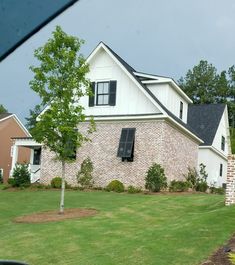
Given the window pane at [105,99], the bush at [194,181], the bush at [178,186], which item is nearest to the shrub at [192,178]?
the bush at [194,181]

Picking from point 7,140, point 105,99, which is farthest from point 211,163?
point 7,140

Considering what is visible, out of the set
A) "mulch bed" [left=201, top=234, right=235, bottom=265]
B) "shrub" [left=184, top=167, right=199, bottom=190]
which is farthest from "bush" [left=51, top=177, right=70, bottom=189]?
"mulch bed" [left=201, top=234, right=235, bottom=265]

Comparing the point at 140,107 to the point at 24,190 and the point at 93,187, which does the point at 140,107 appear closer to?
the point at 93,187


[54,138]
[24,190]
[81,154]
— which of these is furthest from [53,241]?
[81,154]

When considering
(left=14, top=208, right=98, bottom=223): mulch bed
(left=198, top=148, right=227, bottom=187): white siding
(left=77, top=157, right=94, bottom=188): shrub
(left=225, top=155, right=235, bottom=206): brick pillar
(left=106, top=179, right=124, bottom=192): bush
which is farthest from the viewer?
(left=198, top=148, right=227, bottom=187): white siding

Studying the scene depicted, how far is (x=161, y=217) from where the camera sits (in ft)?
47.3

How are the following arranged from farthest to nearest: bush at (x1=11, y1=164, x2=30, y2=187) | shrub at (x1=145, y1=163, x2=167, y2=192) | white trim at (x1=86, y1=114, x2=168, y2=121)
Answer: bush at (x1=11, y1=164, x2=30, y2=187) → white trim at (x1=86, y1=114, x2=168, y2=121) → shrub at (x1=145, y1=163, x2=167, y2=192)

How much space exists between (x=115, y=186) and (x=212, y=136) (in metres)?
13.4

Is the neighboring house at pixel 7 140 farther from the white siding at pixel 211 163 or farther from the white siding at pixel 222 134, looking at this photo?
the white siding at pixel 222 134

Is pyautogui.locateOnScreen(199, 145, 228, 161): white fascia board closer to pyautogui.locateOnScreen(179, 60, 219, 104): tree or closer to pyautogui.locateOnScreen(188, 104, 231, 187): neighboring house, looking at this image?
pyautogui.locateOnScreen(188, 104, 231, 187): neighboring house

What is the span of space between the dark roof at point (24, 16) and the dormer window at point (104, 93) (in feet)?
84.9

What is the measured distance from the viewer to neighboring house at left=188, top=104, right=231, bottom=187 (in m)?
35.3

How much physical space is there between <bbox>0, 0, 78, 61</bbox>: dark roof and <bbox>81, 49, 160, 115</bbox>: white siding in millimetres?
24747

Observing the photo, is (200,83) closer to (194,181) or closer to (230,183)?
(194,181)
